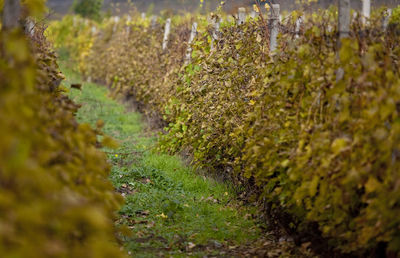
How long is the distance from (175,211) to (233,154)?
1.03 metres

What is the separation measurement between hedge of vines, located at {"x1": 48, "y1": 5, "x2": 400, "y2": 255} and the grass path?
0.38m

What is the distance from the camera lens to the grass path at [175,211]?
4670mm

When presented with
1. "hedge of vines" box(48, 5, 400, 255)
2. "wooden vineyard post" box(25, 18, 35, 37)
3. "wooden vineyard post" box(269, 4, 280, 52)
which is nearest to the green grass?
"hedge of vines" box(48, 5, 400, 255)

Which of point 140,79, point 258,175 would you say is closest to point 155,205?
point 258,175

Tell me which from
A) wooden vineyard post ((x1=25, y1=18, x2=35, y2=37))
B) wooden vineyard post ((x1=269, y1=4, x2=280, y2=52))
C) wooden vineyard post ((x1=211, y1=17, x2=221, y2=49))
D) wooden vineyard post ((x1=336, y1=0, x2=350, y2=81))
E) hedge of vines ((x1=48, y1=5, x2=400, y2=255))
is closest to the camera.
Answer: hedge of vines ((x1=48, y1=5, x2=400, y2=255))

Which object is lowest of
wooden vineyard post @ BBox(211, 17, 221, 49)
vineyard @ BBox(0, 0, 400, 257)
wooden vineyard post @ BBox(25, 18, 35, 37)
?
vineyard @ BBox(0, 0, 400, 257)

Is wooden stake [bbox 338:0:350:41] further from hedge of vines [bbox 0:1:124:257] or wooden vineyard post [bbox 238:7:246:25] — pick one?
wooden vineyard post [bbox 238:7:246:25]

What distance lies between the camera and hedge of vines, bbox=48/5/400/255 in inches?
127

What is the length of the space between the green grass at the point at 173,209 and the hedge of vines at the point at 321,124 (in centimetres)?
39

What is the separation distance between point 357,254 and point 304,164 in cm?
72

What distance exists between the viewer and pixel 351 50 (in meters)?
3.55

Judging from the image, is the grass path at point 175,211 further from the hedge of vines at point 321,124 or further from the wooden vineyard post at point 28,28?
the wooden vineyard post at point 28,28

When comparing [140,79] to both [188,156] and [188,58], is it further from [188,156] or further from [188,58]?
[188,156]

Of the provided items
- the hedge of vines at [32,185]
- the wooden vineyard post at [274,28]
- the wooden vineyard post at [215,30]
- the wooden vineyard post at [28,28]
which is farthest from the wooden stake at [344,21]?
the wooden vineyard post at [215,30]
